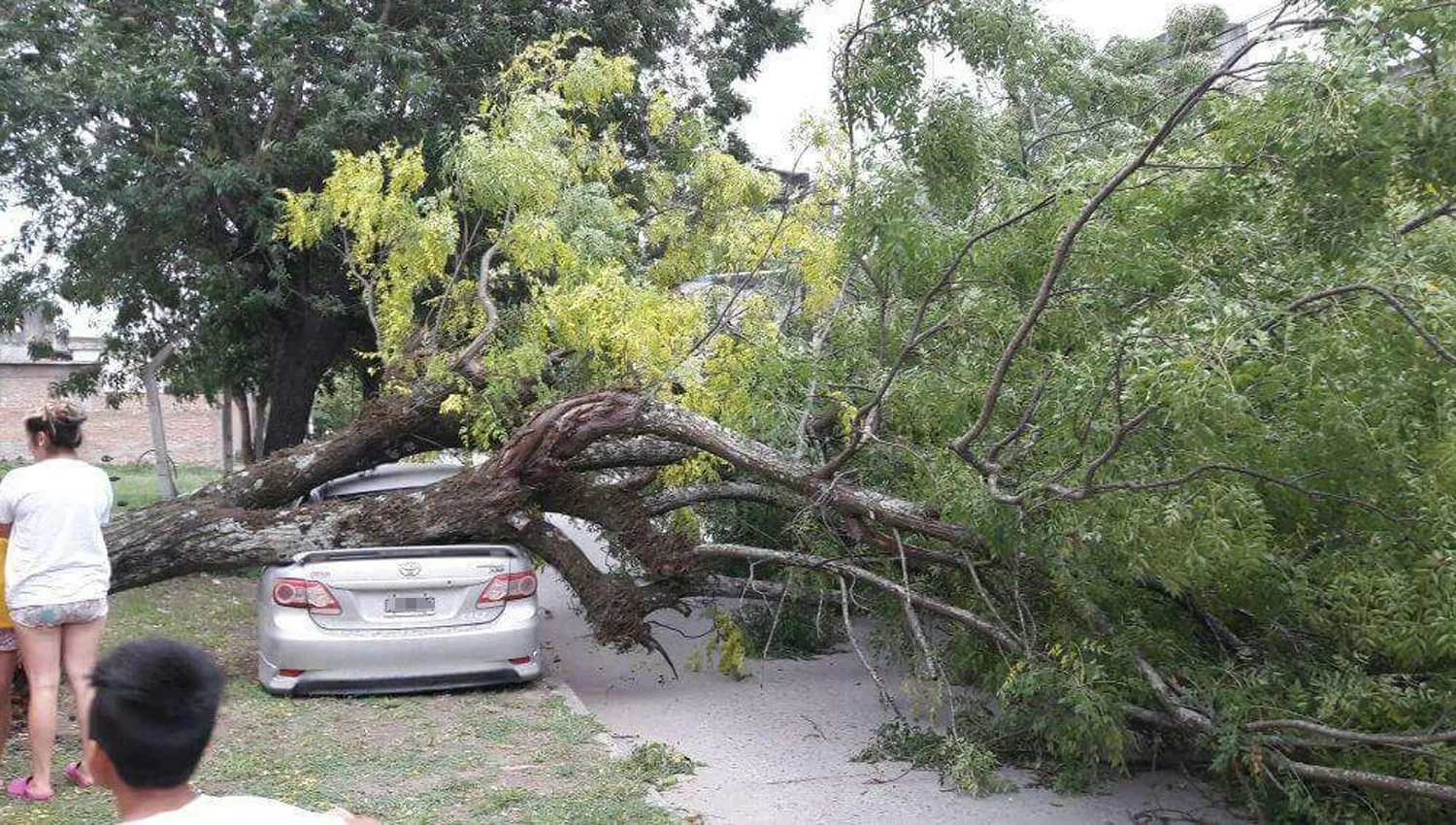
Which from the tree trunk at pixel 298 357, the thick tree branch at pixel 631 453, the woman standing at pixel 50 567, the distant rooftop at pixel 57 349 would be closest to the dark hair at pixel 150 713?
the woman standing at pixel 50 567

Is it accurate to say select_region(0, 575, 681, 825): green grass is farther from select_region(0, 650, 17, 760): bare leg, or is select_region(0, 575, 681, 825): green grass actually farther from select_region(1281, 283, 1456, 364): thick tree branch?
select_region(1281, 283, 1456, 364): thick tree branch

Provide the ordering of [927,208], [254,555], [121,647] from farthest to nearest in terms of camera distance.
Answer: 1. [254,555]
2. [927,208]
3. [121,647]

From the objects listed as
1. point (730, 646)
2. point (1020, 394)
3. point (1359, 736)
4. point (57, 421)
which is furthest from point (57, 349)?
point (1359, 736)

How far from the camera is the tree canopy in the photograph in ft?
14.9

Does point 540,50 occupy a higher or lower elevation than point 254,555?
higher

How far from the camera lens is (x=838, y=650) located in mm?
9586

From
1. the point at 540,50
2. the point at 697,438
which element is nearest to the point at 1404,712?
the point at 697,438

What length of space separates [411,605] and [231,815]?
17.2ft

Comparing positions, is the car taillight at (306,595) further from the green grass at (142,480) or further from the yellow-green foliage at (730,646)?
the green grass at (142,480)

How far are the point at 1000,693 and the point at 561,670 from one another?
3.98 metres

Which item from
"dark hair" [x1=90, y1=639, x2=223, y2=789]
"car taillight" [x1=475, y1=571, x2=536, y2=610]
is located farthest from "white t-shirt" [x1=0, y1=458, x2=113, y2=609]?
"dark hair" [x1=90, y1=639, x2=223, y2=789]

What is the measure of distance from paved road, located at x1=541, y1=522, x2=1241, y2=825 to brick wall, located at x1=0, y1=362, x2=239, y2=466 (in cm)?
2388

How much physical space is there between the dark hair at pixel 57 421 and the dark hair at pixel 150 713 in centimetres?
335

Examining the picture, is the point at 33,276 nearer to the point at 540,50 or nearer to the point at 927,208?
the point at 540,50
